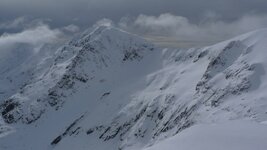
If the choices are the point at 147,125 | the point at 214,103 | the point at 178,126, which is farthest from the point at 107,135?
the point at 214,103

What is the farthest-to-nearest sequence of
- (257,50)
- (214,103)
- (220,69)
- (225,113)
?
1. (220,69)
2. (257,50)
3. (214,103)
4. (225,113)

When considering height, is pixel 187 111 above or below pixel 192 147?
above

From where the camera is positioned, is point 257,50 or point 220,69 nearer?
point 257,50

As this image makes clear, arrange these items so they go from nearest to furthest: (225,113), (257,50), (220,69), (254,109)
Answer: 1. (254,109)
2. (225,113)
3. (257,50)
4. (220,69)

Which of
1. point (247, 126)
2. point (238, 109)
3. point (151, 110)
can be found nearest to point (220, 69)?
point (151, 110)

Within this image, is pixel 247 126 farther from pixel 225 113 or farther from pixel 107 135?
pixel 107 135

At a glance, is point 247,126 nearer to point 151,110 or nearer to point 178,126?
point 178,126

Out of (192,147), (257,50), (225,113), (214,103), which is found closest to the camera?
(192,147)

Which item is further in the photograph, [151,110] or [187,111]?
[151,110]

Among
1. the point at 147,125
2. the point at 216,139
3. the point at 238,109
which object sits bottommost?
the point at 216,139
